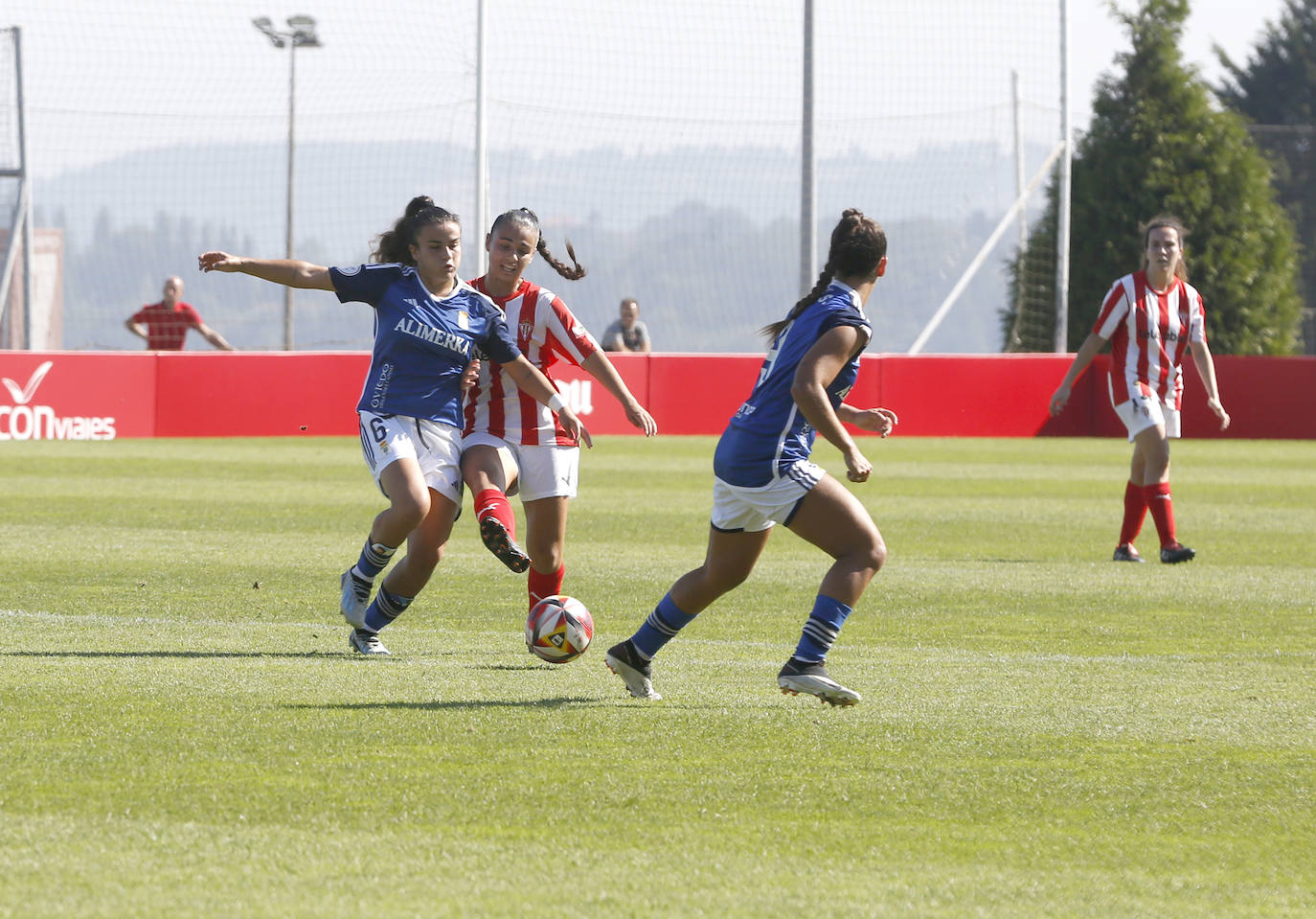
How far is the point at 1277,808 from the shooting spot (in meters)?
4.72

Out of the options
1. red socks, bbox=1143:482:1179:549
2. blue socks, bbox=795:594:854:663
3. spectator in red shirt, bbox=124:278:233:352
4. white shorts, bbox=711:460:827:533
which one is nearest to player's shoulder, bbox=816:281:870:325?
white shorts, bbox=711:460:827:533

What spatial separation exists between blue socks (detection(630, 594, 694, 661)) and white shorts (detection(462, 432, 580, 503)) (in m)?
1.19

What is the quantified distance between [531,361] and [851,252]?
1763 mm

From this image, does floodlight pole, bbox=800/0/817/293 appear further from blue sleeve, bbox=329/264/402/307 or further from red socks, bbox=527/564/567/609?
blue sleeve, bbox=329/264/402/307

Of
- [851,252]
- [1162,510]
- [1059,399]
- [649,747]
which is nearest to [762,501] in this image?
[851,252]

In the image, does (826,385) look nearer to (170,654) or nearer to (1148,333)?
(170,654)

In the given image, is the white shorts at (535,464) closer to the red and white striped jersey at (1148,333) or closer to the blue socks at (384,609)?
the blue socks at (384,609)

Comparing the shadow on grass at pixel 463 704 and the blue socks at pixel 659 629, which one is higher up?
the blue socks at pixel 659 629

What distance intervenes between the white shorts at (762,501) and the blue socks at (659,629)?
→ 1.07 ft

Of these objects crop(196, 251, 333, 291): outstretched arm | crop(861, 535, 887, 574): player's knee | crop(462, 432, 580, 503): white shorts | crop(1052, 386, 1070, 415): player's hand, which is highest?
crop(196, 251, 333, 291): outstretched arm

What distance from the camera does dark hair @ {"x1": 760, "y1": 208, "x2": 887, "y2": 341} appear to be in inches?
239

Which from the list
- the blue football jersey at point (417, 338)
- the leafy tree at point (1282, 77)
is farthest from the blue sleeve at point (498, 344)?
the leafy tree at point (1282, 77)

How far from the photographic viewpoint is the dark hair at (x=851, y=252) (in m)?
6.06

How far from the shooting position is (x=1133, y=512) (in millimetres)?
11594
